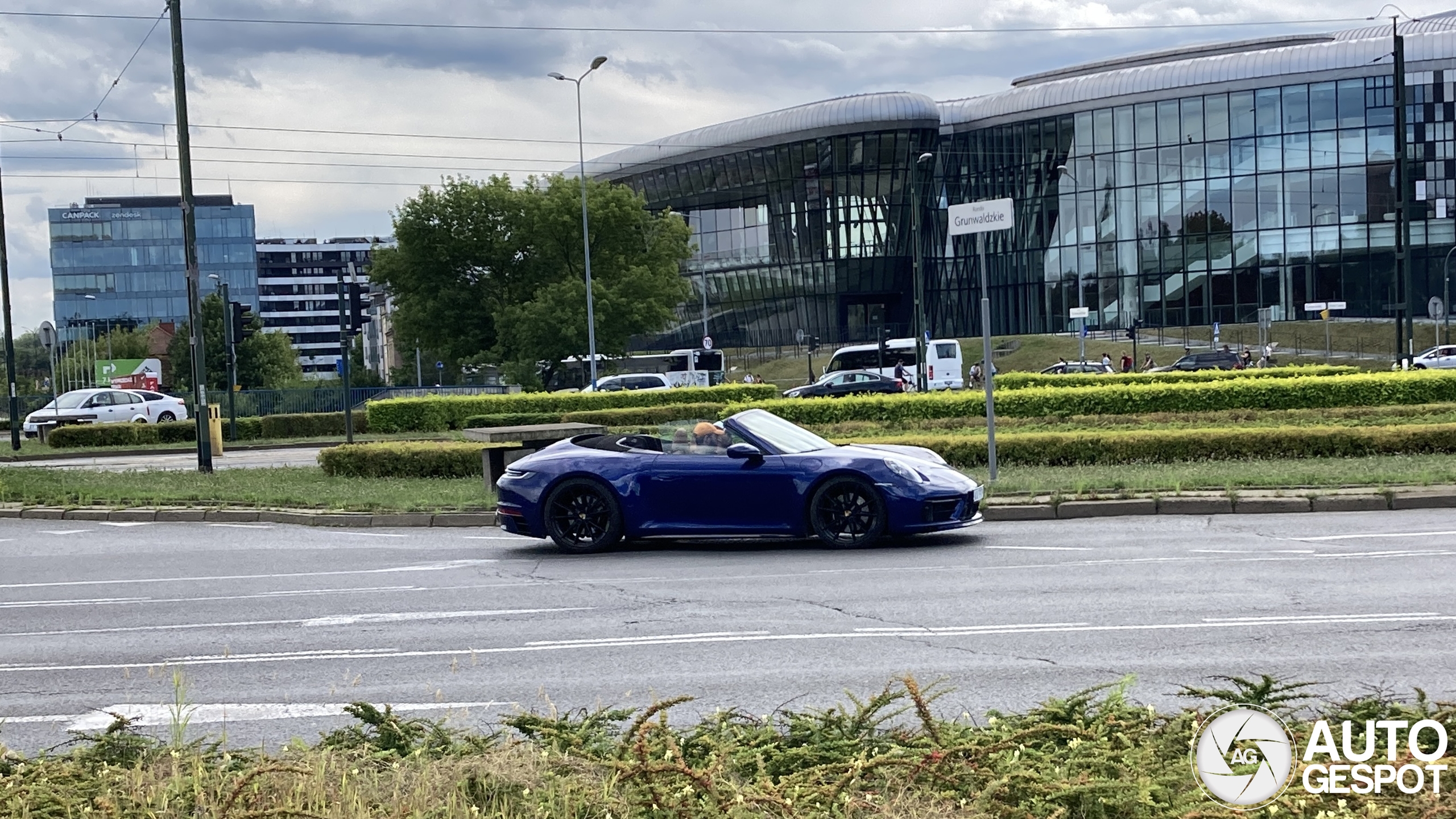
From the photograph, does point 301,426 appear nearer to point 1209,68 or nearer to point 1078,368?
point 1078,368

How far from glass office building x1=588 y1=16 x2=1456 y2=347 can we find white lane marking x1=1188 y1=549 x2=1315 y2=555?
59291 millimetres

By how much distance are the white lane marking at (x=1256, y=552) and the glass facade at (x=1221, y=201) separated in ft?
215

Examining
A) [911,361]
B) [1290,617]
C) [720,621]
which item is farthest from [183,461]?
[911,361]

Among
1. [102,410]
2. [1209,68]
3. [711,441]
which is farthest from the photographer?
[1209,68]

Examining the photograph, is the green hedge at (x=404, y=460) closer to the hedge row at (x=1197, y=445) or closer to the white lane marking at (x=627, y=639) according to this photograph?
the hedge row at (x=1197, y=445)

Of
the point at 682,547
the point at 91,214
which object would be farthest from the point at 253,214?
the point at 682,547

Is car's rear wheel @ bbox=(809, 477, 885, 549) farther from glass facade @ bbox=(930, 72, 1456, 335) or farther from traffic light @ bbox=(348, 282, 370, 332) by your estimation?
glass facade @ bbox=(930, 72, 1456, 335)

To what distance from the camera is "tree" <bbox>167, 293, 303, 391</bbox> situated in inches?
3738

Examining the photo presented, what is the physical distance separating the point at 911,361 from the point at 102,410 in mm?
32307

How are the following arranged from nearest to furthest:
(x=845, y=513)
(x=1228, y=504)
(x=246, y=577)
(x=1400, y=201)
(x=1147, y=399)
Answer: (x=246, y=577) < (x=845, y=513) < (x=1228, y=504) < (x=1147, y=399) < (x=1400, y=201)

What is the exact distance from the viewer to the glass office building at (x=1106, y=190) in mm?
71125

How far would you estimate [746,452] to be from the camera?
43.5 ft
